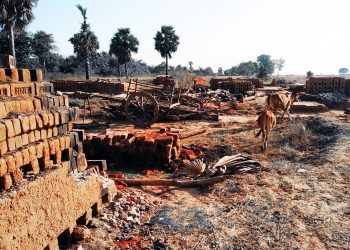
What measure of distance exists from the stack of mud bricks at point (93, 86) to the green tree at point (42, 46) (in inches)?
713

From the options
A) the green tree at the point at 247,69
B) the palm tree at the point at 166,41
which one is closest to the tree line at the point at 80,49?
the palm tree at the point at 166,41

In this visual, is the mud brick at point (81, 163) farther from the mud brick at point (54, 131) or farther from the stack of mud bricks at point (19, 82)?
the stack of mud bricks at point (19, 82)

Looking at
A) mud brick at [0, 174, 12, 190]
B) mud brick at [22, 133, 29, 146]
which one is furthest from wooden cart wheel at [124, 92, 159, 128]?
mud brick at [0, 174, 12, 190]

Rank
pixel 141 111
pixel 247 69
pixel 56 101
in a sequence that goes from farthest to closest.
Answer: pixel 247 69 → pixel 141 111 → pixel 56 101

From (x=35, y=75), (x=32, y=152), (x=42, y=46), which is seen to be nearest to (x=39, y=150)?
(x=32, y=152)

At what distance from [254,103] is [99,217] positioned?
18.0 m

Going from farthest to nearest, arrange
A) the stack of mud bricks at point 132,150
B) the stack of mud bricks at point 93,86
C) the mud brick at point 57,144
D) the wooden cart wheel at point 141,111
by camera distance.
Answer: the stack of mud bricks at point 93,86, the wooden cart wheel at point 141,111, the stack of mud bricks at point 132,150, the mud brick at point 57,144

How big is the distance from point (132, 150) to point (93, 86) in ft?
A: 59.6

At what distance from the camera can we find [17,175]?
3.95m

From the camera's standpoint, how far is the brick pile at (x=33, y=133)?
3.85 metres

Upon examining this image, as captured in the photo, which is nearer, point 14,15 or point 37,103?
point 37,103

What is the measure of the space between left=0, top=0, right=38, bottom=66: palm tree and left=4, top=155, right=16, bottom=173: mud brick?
22.1 metres

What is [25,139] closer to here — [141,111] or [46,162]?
[46,162]

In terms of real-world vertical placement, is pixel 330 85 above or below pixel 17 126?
below
